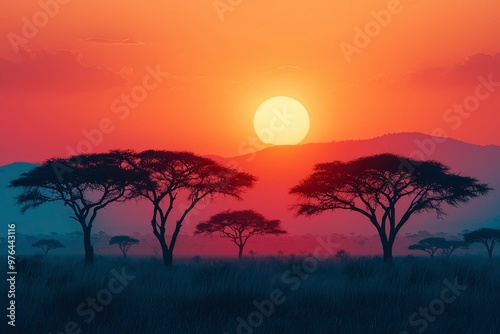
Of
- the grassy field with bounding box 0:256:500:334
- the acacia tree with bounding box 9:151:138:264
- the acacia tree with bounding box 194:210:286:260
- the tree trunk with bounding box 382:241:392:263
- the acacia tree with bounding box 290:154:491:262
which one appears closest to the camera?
the grassy field with bounding box 0:256:500:334

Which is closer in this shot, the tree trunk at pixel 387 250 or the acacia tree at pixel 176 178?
the tree trunk at pixel 387 250

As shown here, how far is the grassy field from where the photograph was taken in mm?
14188

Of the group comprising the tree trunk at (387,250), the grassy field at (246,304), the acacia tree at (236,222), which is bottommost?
the grassy field at (246,304)

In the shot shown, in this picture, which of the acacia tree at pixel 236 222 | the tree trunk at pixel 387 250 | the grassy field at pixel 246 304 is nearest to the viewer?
the grassy field at pixel 246 304

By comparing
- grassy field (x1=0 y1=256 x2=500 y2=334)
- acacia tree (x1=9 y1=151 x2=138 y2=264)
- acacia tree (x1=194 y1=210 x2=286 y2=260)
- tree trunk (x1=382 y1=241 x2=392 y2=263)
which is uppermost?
acacia tree (x1=194 y1=210 x2=286 y2=260)

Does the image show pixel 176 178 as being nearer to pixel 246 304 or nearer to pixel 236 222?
pixel 236 222

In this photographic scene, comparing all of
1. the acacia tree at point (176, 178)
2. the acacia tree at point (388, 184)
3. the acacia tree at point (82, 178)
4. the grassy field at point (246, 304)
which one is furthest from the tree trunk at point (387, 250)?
the grassy field at point (246, 304)

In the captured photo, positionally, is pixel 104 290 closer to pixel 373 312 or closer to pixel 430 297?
pixel 373 312

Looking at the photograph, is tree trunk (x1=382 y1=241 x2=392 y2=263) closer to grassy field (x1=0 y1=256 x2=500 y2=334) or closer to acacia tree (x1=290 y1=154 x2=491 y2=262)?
acacia tree (x1=290 y1=154 x2=491 y2=262)

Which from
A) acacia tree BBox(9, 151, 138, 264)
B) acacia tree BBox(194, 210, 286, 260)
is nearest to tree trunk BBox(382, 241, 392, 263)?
acacia tree BBox(9, 151, 138, 264)

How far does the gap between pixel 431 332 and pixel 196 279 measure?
27.9ft

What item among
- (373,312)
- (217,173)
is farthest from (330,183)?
(373,312)

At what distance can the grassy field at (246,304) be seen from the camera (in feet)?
46.5

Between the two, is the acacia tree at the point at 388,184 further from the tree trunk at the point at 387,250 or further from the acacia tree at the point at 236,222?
the acacia tree at the point at 236,222
